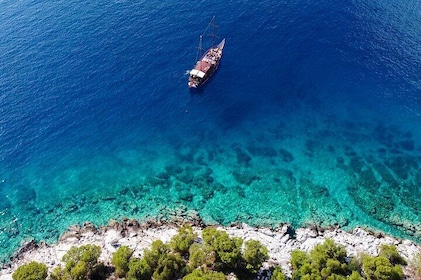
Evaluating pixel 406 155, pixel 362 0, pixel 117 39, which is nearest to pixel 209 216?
pixel 406 155

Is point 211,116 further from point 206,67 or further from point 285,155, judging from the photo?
point 285,155

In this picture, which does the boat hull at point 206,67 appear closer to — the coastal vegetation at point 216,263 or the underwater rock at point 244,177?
the underwater rock at point 244,177

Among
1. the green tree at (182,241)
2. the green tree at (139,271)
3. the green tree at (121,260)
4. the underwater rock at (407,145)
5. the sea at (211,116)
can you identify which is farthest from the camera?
the underwater rock at (407,145)

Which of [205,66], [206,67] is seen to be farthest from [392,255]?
[205,66]

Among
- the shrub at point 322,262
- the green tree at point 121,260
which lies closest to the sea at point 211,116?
the shrub at point 322,262

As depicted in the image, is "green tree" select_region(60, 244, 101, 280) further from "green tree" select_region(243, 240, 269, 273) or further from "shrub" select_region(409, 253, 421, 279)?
"shrub" select_region(409, 253, 421, 279)

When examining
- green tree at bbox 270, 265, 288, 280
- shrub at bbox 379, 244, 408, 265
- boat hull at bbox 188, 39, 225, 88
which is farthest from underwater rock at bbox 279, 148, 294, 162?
green tree at bbox 270, 265, 288, 280

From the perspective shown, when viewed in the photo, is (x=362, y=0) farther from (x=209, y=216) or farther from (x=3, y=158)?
(x=3, y=158)
